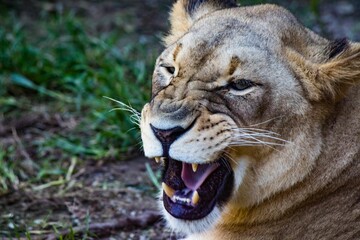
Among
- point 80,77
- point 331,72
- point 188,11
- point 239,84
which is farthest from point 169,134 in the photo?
point 80,77

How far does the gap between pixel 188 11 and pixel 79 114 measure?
2.31 m

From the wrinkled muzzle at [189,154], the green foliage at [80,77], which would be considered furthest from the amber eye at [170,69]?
→ the green foliage at [80,77]

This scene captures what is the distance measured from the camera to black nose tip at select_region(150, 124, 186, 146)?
338 cm

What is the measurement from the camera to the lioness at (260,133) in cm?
352

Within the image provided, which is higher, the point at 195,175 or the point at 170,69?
the point at 170,69

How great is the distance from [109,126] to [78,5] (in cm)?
272

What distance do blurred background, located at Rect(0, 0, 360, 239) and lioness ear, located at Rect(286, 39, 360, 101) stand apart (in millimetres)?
799

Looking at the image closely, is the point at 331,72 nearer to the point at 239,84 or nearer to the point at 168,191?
the point at 239,84

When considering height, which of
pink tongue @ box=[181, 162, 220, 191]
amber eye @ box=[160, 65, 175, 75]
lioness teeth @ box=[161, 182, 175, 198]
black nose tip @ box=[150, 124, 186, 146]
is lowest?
lioness teeth @ box=[161, 182, 175, 198]

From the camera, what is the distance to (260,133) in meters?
3.54

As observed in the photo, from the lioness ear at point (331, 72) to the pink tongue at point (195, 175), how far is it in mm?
522

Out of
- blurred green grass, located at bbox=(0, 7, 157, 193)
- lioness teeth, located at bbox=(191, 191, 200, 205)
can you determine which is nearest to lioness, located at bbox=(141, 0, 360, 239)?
lioness teeth, located at bbox=(191, 191, 200, 205)

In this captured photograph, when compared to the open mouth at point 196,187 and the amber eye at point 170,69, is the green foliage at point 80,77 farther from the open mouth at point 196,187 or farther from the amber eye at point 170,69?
the open mouth at point 196,187

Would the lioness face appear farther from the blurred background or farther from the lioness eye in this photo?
the blurred background
